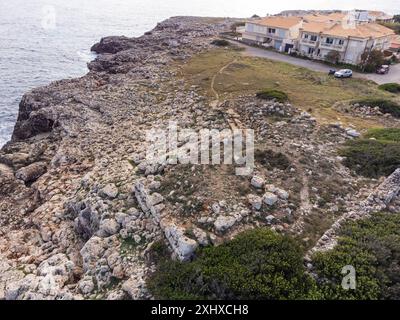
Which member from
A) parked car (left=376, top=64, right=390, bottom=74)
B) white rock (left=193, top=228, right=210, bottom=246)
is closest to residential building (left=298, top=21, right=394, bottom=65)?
parked car (left=376, top=64, right=390, bottom=74)

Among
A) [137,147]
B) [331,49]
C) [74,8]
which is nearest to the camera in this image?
[137,147]

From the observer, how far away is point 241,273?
14617 millimetres

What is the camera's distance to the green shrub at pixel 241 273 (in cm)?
1403

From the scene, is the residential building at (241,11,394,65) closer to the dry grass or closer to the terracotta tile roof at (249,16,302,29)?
the terracotta tile roof at (249,16,302,29)

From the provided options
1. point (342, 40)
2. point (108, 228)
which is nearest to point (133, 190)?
point (108, 228)

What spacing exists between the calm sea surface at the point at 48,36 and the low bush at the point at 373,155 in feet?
127

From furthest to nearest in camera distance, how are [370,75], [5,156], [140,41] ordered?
[140,41], [370,75], [5,156]

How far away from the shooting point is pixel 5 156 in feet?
107

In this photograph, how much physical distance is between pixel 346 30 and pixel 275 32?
1316 cm

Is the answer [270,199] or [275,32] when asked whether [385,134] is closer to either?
[270,199]

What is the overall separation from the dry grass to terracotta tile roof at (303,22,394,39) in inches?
436
